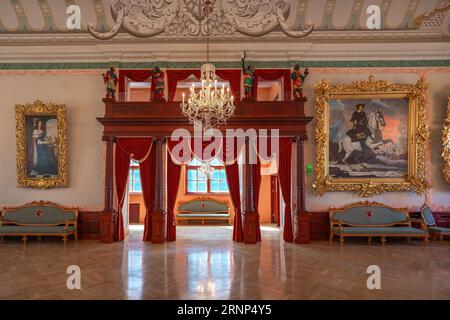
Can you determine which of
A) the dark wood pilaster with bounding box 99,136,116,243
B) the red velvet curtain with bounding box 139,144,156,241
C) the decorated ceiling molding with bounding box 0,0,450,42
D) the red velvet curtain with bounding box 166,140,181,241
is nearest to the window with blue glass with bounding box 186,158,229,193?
the red velvet curtain with bounding box 166,140,181,241

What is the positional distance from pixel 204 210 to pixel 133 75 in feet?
18.2

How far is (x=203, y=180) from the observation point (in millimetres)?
11516

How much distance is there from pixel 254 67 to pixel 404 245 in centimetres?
602

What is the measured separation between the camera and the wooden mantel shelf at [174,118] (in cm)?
727

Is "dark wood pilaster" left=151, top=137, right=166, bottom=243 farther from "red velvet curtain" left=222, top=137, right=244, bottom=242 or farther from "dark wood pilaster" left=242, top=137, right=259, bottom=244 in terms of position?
"dark wood pilaster" left=242, top=137, right=259, bottom=244

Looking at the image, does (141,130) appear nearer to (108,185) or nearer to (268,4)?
(108,185)

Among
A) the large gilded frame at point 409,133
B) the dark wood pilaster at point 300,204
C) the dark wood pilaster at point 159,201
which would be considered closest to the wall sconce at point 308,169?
the large gilded frame at point 409,133

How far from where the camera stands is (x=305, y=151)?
305 inches

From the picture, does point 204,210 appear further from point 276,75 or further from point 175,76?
point 276,75

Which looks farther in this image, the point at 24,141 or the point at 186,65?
the point at 186,65

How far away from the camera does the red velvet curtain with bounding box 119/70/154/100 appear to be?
785 cm

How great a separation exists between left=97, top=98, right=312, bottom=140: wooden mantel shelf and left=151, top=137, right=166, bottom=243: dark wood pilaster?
40 centimetres

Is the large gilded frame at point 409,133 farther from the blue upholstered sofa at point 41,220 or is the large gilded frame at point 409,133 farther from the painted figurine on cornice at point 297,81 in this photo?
the blue upholstered sofa at point 41,220

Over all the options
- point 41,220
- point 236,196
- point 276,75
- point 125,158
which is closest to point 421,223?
point 236,196
